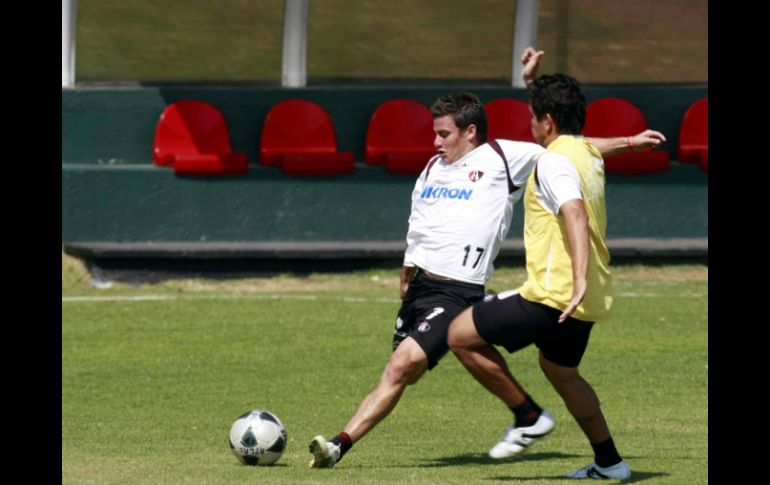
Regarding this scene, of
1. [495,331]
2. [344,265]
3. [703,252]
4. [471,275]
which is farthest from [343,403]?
[703,252]

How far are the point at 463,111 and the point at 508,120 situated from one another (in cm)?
854

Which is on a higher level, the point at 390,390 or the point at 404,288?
the point at 404,288

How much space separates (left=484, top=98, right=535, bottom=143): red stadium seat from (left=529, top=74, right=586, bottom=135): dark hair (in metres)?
9.26

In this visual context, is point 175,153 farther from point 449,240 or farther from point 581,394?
point 581,394

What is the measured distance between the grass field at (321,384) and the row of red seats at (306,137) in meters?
1.23

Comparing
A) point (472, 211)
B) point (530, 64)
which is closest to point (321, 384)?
point (472, 211)

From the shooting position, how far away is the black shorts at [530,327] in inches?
315

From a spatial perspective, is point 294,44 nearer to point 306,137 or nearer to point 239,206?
point 306,137

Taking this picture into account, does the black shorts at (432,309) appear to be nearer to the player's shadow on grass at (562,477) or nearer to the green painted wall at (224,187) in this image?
the player's shadow on grass at (562,477)

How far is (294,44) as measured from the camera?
1773 centimetres

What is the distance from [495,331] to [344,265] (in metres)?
9.13

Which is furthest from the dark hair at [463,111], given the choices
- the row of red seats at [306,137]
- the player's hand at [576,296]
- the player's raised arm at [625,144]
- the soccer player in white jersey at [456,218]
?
the row of red seats at [306,137]

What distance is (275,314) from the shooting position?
15.4 m

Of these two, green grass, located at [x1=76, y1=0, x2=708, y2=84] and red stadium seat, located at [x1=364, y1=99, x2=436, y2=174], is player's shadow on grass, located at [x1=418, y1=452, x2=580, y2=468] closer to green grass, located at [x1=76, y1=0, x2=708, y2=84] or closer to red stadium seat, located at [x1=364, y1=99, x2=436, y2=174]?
red stadium seat, located at [x1=364, y1=99, x2=436, y2=174]
